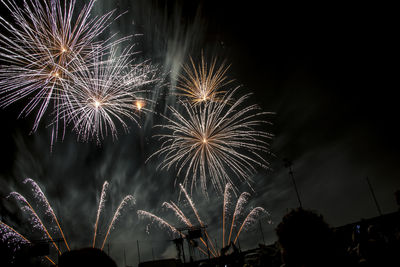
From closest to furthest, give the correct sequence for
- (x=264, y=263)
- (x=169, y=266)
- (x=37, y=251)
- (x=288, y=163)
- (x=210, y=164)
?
(x=264, y=263) < (x=169, y=266) < (x=210, y=164) < (x=37, y=251) < (x=288, y=163)

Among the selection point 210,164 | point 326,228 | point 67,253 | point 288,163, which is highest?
point 288,163

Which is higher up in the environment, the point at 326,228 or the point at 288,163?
the point at 288,163

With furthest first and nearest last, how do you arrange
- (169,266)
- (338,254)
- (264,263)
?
(169,266), (264,263), (338,254)

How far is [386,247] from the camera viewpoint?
11.5 feet

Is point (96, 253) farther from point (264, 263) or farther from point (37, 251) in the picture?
point (37, 251)

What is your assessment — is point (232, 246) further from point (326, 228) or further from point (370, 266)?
point (326, 228)

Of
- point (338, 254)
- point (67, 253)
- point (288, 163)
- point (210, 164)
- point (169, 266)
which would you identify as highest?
point (288, 163)

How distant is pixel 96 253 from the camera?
1.74 metres

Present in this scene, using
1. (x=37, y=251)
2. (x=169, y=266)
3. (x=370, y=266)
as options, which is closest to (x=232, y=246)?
(x=370, y=266)

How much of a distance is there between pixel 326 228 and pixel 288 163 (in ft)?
151

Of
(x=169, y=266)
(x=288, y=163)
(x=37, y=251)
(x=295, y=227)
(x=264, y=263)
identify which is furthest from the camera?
(x=288, y=163)

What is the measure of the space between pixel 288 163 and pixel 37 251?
40.0 metres

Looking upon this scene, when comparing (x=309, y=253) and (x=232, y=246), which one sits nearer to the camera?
(x=309, y=253)

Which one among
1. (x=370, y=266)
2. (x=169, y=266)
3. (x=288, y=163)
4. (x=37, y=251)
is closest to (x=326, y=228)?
(x=370, y=266)
